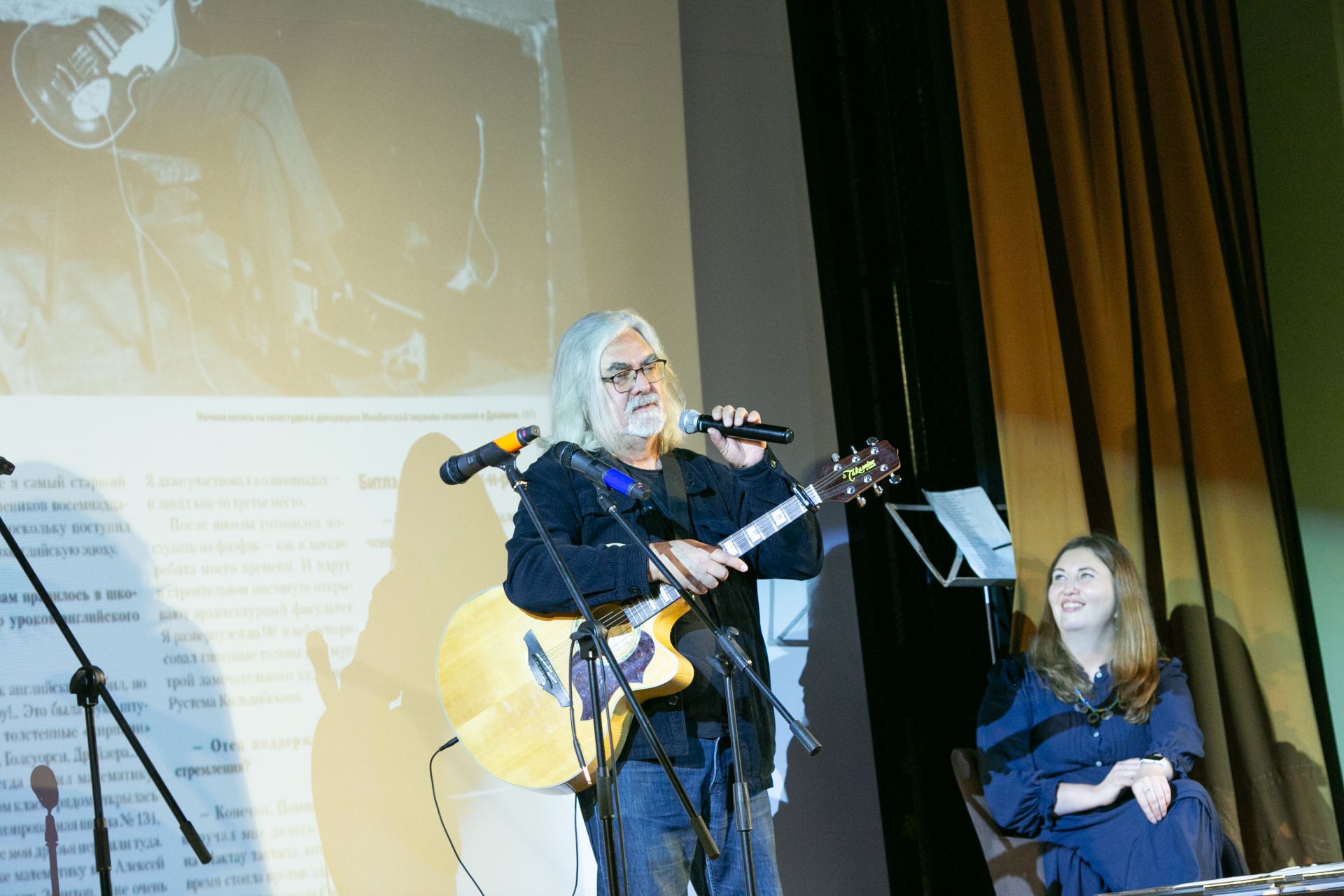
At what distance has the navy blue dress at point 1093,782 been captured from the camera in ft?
9.45

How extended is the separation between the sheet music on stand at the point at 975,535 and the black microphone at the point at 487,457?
161cm

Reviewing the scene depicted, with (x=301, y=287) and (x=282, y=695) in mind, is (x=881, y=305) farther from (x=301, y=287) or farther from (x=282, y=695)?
(x=282, y=695)

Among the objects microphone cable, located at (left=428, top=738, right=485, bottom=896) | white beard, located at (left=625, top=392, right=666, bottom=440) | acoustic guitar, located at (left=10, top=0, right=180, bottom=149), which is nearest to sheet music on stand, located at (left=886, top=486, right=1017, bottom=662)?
white beard, located at (left=625, top=392, right=666, bottom=440)

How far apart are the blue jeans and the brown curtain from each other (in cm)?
156

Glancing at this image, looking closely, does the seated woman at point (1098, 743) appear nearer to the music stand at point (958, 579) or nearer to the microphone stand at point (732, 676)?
the music stand at point (958, 579)

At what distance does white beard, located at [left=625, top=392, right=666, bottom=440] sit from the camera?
2559 mm

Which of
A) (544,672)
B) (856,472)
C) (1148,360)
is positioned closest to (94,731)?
(544,672)

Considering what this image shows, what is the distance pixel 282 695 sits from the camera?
10.8ft

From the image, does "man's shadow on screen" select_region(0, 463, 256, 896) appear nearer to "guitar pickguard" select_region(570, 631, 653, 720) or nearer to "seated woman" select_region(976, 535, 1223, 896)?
"guitar pickguard" select_region(570, 631, 653, 720)

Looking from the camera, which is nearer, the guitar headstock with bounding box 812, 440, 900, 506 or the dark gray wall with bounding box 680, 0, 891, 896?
the guitar headstock with bounding box 812, 440, 900, 506

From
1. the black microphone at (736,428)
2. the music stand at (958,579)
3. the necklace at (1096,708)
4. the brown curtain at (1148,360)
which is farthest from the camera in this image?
the brown curtain at (1148,360)

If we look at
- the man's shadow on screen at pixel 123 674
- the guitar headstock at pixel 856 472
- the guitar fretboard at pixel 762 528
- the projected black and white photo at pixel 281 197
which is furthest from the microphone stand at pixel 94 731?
the guitar headstock at pixel 856 472

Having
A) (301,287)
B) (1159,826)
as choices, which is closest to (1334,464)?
(1159,826)

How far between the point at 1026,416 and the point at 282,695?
7.66 ft
